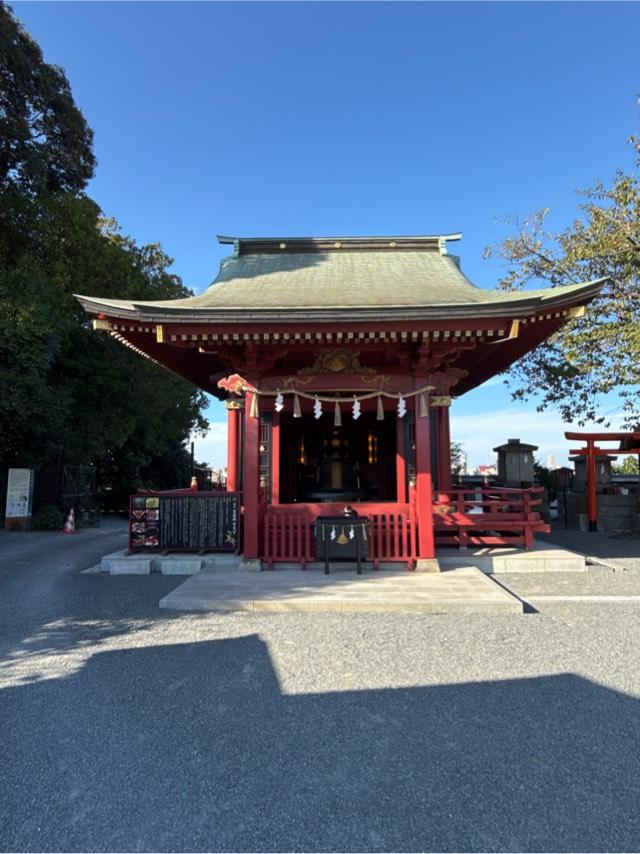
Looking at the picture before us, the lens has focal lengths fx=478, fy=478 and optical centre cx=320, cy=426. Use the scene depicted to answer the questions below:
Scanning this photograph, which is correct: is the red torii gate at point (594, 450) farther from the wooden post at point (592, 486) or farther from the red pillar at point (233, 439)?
the red pillar at point (233, 439)

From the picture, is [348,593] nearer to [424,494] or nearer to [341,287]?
[424,494]

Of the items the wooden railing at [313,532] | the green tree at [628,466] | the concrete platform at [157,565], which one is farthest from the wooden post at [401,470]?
the green tree at [628,466]

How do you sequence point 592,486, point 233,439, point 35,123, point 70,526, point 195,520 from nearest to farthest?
1. point 195,520
2. point 233,439
3. point 592,486
4. point 70,526
5. point 35,123

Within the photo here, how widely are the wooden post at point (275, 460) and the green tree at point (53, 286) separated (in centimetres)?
834

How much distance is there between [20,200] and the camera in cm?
1518

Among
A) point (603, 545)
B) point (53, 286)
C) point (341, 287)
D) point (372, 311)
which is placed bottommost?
point (603, 545)

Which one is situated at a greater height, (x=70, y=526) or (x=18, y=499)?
(x=18, y=499)

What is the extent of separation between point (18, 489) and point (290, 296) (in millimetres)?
11010

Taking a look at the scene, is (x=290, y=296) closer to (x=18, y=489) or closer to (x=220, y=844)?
(x=220, y=844)

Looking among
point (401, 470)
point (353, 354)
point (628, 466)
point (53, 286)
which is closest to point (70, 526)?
point (53, 286)

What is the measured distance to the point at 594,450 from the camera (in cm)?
1357

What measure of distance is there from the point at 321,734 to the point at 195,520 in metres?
5.66

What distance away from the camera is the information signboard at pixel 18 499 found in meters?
14.1

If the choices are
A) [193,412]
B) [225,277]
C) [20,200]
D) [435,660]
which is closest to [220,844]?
[435,660]
